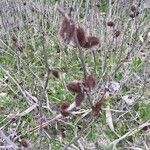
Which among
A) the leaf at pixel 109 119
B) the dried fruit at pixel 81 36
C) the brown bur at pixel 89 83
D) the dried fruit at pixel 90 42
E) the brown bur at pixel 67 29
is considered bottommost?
the leaf at pixel 109 119

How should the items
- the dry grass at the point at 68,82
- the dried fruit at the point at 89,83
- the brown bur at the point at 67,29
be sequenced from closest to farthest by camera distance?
the brown bur at the point at 67,29 → the dried fruit at the point at 89,83 → the dry grass at the point at 68,82

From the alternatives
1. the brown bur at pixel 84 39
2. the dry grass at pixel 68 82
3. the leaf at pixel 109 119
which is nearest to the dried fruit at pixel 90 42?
the brown bur at pixel 84 39

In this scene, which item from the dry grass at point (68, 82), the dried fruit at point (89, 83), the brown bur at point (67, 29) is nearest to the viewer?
the brown bur at point (67, 29)

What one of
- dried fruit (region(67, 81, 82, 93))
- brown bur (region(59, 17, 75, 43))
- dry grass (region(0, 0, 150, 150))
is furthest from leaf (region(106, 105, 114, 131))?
brown bur (region(59, 17, 75, 43))

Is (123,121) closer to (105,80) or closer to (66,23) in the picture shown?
(105,80)

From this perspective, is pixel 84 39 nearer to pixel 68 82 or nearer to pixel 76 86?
pixel 76 86

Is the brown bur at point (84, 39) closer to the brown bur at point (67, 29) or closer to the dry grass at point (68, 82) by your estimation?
the brown bur at point (67, 29)

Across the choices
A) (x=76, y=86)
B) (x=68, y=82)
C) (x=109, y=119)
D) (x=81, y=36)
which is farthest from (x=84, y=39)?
(x=68, y=82)

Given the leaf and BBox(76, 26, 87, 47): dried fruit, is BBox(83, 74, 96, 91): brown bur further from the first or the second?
the leaf

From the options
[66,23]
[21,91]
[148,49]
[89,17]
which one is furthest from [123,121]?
[66,23]
